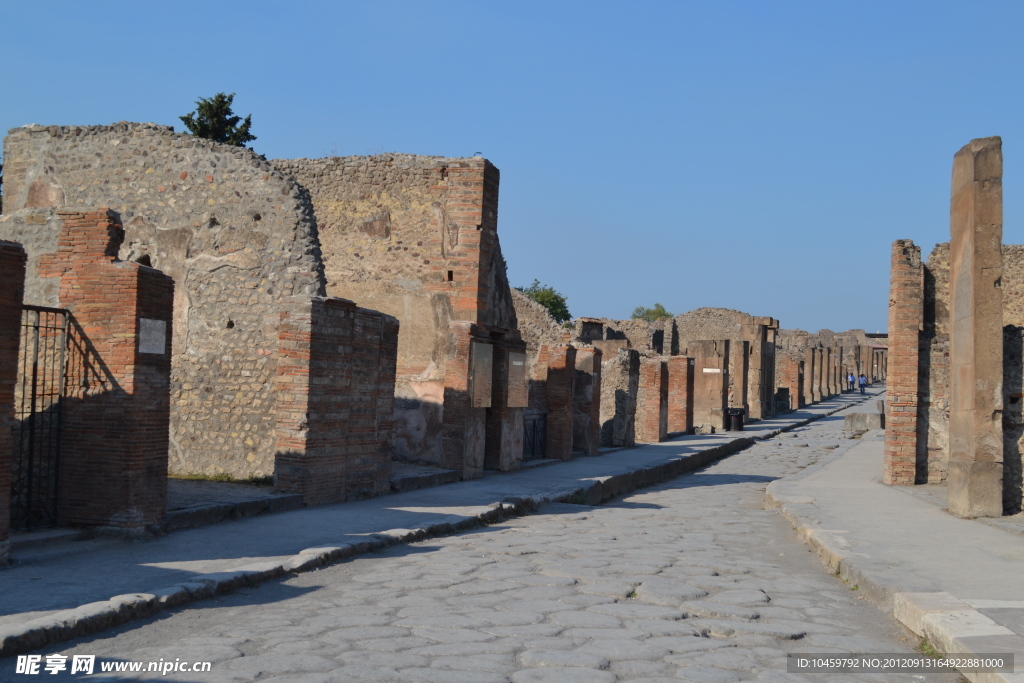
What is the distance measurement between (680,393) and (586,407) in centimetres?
719

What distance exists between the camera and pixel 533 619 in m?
4.93

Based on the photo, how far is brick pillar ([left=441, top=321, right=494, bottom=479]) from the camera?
11.4m

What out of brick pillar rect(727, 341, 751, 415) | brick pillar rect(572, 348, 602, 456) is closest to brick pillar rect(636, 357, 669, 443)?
brick pillar rect(572, 348, 602, 456)

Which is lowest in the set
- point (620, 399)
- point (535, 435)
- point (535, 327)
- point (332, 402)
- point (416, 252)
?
point (535, 435)

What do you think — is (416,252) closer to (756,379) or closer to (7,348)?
(7,348)

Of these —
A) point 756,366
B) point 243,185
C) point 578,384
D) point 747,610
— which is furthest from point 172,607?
point 756,366

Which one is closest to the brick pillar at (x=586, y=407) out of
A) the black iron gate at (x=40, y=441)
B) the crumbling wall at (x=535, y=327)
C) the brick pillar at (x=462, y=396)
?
the crumbling wall at (x=535, y=327)

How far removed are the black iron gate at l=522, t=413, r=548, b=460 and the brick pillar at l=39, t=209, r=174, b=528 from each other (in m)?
8.00

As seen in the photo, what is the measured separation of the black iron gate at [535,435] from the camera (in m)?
14.5

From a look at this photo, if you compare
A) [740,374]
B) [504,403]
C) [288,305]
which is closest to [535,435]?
[504,403]

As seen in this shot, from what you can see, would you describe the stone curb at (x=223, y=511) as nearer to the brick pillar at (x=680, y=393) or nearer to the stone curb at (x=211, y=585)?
the stone curb at (x=211, y=585)

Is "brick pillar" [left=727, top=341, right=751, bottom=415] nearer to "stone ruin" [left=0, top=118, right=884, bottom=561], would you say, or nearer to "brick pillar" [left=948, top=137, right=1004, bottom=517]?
"stone ruin" [left=0, top=118, right=884, bottom=561]

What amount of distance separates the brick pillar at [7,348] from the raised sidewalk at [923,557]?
5.21 metres

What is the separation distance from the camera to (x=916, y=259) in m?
11.5
